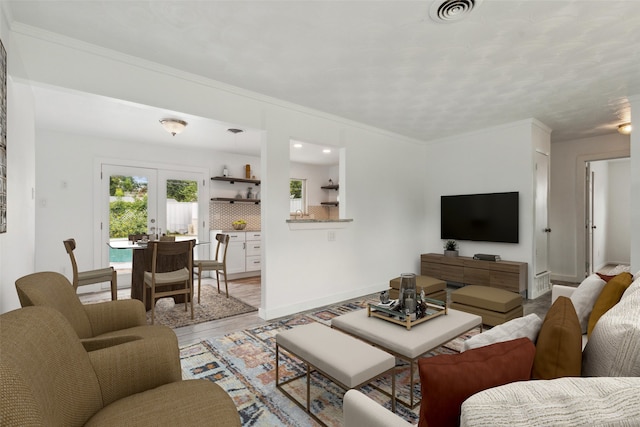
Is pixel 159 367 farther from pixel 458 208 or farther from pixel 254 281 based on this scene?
pixel 458 208

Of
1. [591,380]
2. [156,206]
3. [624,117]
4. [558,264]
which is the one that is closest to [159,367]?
[591,380]

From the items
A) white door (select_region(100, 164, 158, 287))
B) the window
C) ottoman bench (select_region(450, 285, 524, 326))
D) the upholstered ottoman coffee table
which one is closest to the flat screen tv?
ottoman bench (select_region(450, 285, 524, 326))

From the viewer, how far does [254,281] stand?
19.4 feet

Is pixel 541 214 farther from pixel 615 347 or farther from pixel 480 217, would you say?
pixel 615 347

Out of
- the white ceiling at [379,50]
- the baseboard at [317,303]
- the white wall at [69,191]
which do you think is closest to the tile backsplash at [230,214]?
the white wall at [69,191]

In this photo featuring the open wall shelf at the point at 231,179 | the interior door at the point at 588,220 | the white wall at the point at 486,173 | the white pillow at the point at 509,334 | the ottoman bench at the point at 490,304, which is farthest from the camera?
the open wall shelf at the point at 231,179

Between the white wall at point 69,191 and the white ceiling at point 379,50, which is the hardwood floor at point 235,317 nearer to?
the white wall at point 69,191

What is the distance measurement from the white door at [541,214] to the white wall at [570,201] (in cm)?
108

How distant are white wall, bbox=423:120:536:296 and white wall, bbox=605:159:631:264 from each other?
483 cm

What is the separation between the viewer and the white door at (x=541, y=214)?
4625 millimetres

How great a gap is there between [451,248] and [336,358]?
4.14 meters

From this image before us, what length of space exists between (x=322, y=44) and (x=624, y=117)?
15.4ft

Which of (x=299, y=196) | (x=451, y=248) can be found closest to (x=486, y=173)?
(x=451, y=248)

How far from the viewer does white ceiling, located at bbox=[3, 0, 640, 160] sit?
211 centimetres
